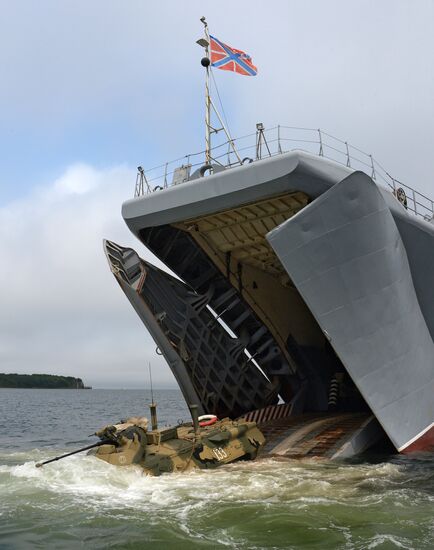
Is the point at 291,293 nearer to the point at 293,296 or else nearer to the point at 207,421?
the point at 293,296

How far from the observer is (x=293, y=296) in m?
18.2

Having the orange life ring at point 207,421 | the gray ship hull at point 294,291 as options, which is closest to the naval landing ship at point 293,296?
the gray ship hull at point 294,291

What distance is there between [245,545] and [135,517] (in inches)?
66.2

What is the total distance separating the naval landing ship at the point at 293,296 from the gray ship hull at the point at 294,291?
0.11 feet

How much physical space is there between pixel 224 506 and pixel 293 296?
1095 cm

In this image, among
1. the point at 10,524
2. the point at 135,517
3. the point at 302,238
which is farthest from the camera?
the point at 302,238

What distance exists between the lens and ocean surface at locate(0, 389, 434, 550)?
6.26 meters

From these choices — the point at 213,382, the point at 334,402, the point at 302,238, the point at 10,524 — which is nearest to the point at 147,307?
the point at 213,382

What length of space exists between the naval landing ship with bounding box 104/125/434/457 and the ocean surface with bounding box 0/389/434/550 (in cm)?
206

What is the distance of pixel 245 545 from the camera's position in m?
6.09

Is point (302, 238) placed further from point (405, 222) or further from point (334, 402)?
point (334, 402)

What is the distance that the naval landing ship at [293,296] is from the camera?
11.6 meters

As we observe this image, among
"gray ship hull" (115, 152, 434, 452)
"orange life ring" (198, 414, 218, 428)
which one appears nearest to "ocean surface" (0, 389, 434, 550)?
"orange life ring" (198, 414, 218, 428)

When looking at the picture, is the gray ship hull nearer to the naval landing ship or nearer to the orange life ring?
the naval landing ship
